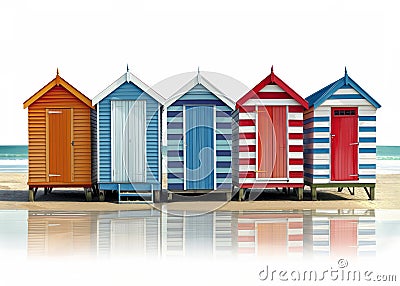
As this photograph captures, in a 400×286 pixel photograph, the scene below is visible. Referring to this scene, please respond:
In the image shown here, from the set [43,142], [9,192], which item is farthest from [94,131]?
[9,192]

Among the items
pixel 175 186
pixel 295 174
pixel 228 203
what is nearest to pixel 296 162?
pixel 295 174

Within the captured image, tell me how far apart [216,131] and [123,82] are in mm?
2772

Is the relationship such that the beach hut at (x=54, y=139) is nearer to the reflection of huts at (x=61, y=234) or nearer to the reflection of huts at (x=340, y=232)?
the reflection of huts at (x=61, y=234)

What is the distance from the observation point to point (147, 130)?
16.7 meters

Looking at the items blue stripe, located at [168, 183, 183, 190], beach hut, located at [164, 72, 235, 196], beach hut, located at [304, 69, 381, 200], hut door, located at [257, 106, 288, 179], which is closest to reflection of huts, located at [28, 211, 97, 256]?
blue stripe, located at [168, 183, 183, 190]

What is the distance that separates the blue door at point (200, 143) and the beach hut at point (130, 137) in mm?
793

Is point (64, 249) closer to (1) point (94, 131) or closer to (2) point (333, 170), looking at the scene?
(1) point (94, 131)

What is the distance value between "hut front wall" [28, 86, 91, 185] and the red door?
6.57 meters

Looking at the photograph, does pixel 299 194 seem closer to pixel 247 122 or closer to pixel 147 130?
pixel 247 122

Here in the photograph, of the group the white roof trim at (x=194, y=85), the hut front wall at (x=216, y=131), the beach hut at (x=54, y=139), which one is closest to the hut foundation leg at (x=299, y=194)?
the hut front wall at (x=216, y=131)

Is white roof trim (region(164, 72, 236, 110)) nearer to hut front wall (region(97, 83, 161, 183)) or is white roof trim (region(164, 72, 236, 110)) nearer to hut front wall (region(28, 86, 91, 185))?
hut front wall (region(97, 83, 161, 183))

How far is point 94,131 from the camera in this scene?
17594mm

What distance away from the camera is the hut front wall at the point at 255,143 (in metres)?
16.6

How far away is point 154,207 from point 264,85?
4287 mm
